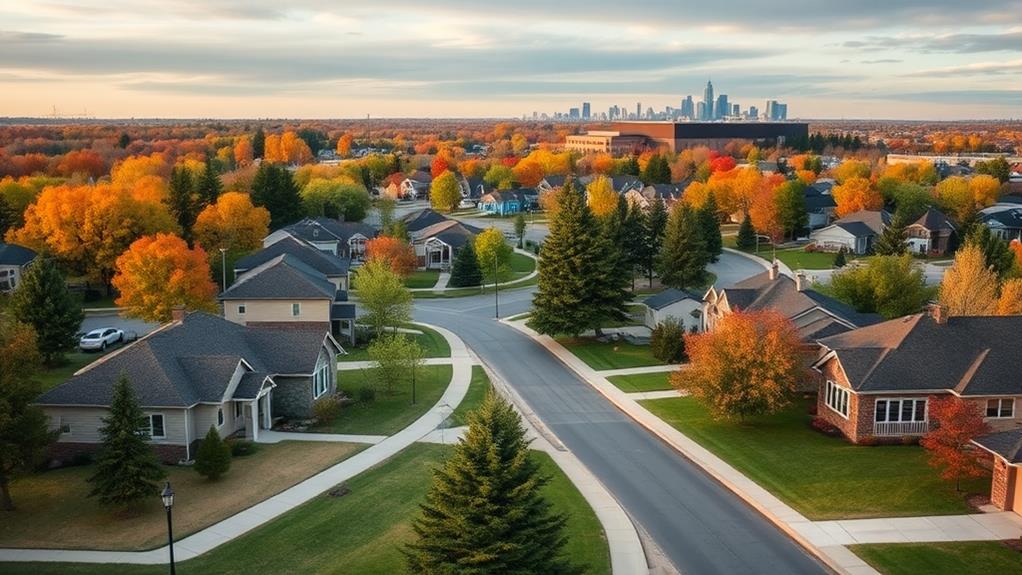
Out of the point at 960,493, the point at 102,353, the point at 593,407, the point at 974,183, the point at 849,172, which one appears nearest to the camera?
the point at 960,493

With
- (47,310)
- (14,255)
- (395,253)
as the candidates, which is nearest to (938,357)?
(47,310)

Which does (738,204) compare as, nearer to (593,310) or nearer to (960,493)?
(593,310)

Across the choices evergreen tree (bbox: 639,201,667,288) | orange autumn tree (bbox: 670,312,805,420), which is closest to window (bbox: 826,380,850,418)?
orange autumn tree (bbox: 670,312,805,420)

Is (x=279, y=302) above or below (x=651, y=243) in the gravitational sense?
below

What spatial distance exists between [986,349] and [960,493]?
8.75 m

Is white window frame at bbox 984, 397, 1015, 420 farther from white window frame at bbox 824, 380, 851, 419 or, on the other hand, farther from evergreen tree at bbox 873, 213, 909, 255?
evergreen tree at bbox 873, 213, 909, 255

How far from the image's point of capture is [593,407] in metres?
41.5

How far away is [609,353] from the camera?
5238 centimetres

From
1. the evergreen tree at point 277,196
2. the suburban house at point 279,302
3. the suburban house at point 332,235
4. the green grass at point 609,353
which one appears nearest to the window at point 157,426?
the suburban house at point 279,302

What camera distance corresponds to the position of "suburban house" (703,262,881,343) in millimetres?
43250

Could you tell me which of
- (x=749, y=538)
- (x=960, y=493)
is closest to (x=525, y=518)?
(x=749, y=538)

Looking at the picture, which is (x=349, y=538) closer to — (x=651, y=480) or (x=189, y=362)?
(x=651, y=480)

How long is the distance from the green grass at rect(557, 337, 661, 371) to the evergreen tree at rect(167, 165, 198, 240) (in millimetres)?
42027

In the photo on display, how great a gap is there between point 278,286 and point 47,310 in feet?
41.2
